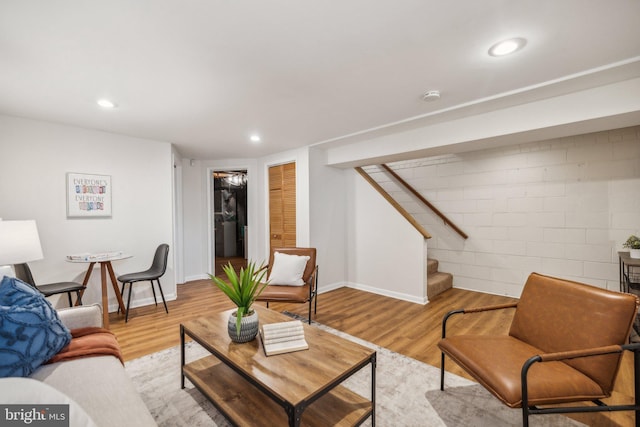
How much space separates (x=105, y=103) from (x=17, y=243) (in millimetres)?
1382

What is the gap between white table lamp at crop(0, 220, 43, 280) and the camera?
2.23 m

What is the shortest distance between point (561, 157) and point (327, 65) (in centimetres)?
365

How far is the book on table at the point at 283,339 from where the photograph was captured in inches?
65.3

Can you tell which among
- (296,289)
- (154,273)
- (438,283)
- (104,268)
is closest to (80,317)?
(104,268)

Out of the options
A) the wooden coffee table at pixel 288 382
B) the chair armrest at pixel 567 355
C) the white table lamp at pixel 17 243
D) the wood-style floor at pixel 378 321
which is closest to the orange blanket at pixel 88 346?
the wooden coffee table at pixel 288 382

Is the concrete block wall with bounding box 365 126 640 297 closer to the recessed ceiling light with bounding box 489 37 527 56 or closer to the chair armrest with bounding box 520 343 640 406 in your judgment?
the recessed ceiling light with bounding box 489 37 527 56

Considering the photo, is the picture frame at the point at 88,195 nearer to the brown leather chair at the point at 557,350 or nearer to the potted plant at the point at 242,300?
the potted plant at the point at 242,300

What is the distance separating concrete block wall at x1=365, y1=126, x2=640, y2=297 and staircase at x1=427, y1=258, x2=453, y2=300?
192mm

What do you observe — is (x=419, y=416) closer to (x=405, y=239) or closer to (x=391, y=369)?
(x=391, y=369)

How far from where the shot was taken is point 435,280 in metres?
4.30

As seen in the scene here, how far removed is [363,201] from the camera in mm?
4629

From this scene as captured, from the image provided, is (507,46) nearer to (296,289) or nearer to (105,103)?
(296,289)

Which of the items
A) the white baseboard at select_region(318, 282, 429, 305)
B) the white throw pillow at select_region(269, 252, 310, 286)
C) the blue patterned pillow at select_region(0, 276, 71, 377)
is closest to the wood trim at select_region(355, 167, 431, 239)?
the white baseboard at select_region(318, 282, 429, 305)

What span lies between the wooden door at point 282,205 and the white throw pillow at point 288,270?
1.26 meters
